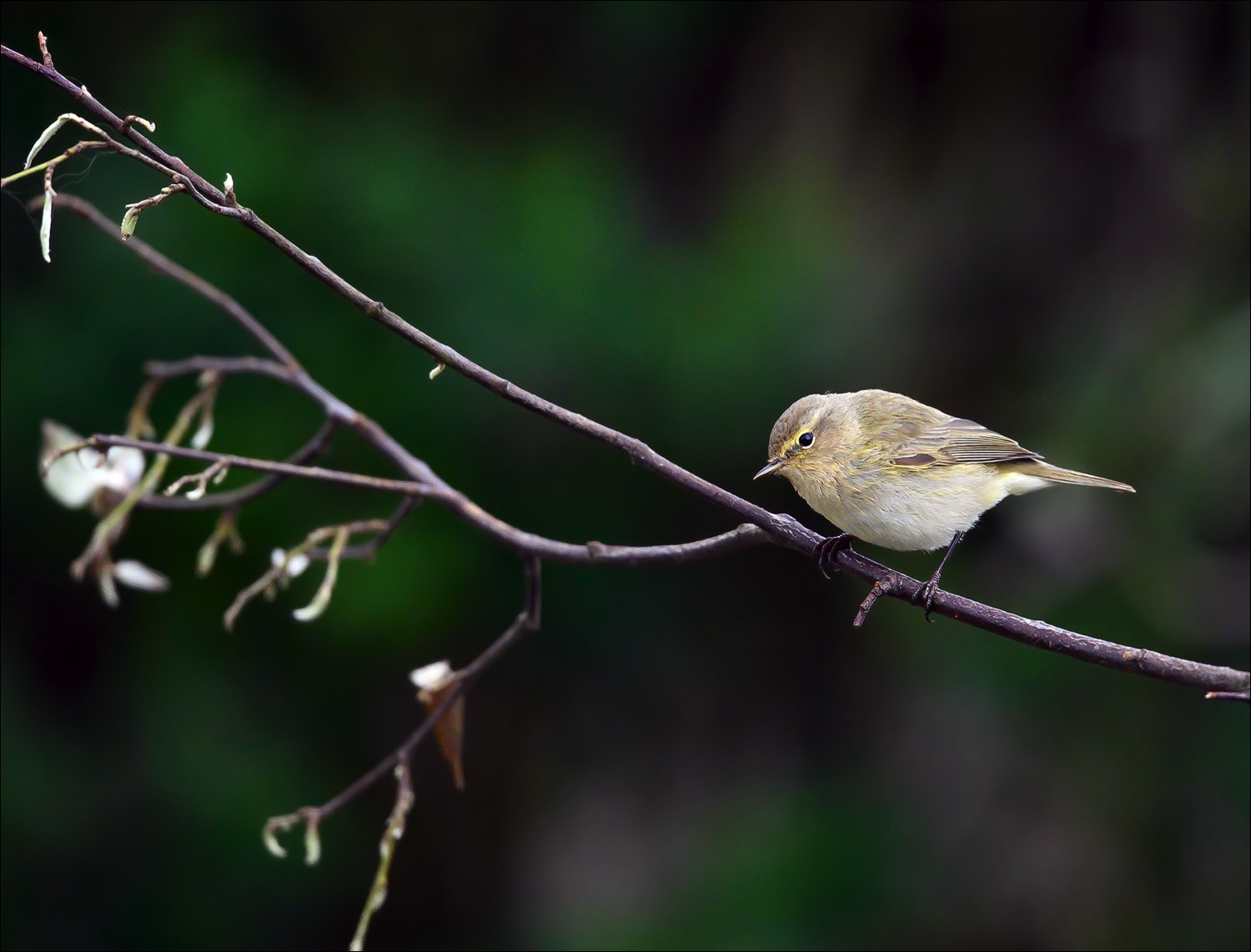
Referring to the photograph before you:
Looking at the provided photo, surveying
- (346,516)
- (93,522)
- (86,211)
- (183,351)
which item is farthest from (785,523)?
(93,522)

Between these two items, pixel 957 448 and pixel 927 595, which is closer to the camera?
pixel 927 595

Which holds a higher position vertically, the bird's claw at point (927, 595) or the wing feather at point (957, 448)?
the wing feather at point (957, 448)

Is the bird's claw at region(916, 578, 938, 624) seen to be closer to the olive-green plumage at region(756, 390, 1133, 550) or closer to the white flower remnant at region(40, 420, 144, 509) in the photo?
the olive-green plumage at region(756, 390, 1133, 550)

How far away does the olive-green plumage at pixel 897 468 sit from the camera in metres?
1.94

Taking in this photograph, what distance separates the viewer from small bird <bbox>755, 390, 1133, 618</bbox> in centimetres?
194

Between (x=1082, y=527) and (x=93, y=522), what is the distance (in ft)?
9.22

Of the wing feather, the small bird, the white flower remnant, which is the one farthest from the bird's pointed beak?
the white flower remnant

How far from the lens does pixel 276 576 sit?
5.38ft

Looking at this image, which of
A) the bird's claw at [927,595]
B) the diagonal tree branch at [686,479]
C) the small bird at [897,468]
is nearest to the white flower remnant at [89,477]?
the diagonal tree branch at [686,479]

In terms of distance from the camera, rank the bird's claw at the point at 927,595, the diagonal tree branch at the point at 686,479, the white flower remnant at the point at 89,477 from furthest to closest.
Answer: the white flower remnant at the point at 89,477 → the bird's claw at the point at 927,595 → the diagonal tree branch at the point at 686,479

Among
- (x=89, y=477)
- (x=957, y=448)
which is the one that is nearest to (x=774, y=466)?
(x=957, y=448)

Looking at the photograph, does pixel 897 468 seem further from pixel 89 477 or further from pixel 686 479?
pixel 89 477

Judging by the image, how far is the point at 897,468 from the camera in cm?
207

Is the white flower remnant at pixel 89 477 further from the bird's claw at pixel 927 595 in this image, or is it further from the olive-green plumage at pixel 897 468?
the bird's claw at pixel 927 595
